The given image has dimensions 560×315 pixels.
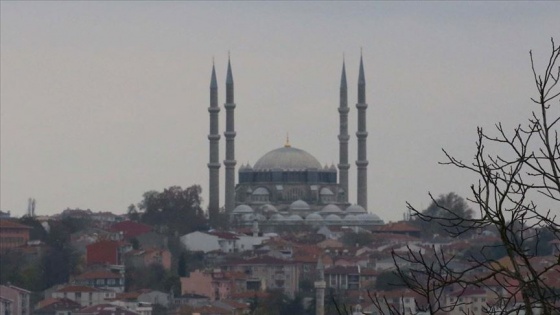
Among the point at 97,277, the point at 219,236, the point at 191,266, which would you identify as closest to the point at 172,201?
the point at 219,236

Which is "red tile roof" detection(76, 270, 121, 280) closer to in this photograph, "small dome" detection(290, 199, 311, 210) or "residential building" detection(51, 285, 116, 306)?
"residential building" detection(51, 285, 116, 306)

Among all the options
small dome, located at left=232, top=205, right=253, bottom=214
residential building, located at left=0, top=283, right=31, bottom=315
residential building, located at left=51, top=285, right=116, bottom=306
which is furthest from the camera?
small dome, located at left=232, top=205, right=253, bottom=214

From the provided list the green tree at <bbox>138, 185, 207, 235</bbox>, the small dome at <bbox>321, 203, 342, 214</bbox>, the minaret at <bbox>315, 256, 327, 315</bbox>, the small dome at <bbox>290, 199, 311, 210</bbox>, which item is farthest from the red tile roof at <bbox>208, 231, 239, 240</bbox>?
the minaret at <bbox>315, 256, 327, 315</bbox>

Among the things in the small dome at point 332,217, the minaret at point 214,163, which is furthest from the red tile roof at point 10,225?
the small dome at point 332,217

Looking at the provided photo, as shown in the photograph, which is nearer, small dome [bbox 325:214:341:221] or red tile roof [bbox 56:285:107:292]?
red tile roof [bbox 56:285:107:292]

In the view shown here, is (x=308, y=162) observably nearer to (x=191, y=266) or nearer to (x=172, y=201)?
(x=172, y=201)

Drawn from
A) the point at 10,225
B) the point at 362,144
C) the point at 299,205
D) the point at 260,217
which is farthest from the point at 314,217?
the point at 10,225

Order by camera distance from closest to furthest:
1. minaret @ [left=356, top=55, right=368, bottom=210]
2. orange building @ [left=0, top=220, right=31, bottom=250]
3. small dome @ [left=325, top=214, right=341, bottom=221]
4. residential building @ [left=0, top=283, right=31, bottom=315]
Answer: residential building @ [left=0, top=283, right=31, bottom=315]
orange building @ [left=0, top=220, right=31, bottom=250]
minaret @ [left=356, top=55, right=368, bottom=210]
small dome @ [left=325, top=214, right=341, bottom=221]

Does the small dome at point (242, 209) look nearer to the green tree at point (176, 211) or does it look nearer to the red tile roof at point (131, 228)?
the green tree at point (176, 211)
